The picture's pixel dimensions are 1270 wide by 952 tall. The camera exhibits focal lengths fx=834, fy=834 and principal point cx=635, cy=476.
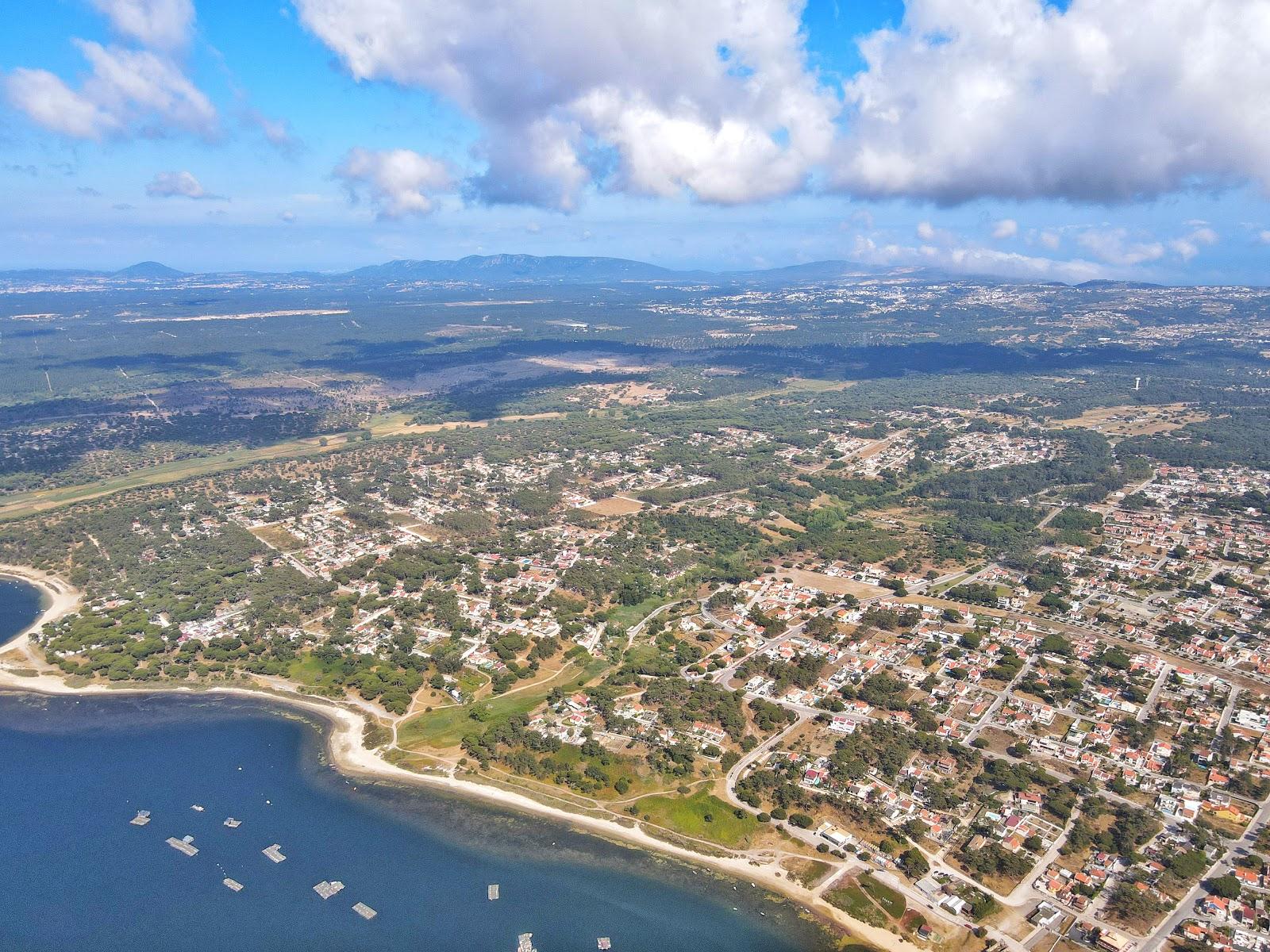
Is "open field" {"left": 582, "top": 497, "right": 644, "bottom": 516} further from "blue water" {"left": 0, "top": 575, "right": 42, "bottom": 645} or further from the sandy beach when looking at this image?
"blue water" {"left": 0, "top": 575, "right": 42, "bottom": 645}

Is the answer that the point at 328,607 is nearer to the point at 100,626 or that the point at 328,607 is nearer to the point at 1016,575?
the point at 100,626

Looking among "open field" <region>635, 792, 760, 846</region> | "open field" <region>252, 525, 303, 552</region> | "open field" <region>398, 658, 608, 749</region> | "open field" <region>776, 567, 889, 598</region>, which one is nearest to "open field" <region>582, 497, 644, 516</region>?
"open field" <region>776, 567, 889, 598</region>

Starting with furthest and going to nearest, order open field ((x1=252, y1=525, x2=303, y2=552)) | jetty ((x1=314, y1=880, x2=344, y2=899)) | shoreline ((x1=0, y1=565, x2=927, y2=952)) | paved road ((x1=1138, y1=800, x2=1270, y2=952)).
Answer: open field ((x1=252, y1=525, x2=303, y2=552)) → jetty ((x1=314, y1=880, x2=344, y2=899)) → shoreline ((x1=0, y1=565, x2=927, y2=952)) → paved road ((x1=1138, y1=800, x2=1270, y2=952))

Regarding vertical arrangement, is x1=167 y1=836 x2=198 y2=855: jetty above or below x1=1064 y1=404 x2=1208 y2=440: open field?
below

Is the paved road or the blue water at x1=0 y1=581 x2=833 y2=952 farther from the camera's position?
the blue water at x1=0 y1=581 x2=833 y2=952

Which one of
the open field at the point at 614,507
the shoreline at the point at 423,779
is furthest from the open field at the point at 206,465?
the open field at the point at 614,507

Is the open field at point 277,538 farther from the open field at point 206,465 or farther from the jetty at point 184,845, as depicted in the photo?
the jetty at point 184,845
